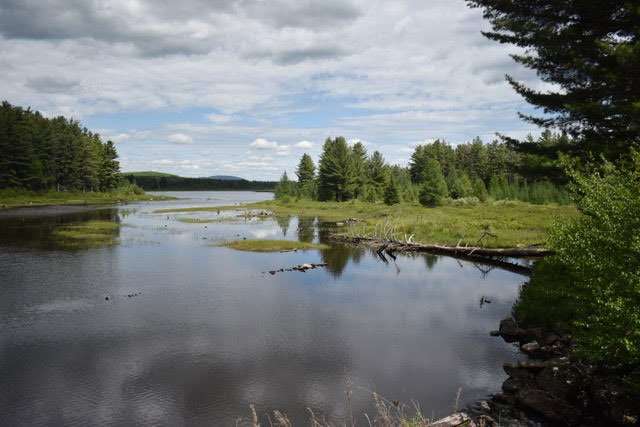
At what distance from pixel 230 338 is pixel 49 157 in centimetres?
12210

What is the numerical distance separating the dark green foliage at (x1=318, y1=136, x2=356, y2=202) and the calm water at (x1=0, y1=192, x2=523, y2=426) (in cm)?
7760

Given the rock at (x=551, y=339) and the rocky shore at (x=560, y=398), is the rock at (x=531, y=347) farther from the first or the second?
the rocky shore at (x=560, y=398)

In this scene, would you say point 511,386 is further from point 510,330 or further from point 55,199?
point 55,199

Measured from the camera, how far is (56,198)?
122 metres

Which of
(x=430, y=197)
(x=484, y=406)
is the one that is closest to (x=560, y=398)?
(x=484, y=406)

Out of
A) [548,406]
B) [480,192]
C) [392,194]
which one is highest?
[480,192]

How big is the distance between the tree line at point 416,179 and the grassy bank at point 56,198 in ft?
161

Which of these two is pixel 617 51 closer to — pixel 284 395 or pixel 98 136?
pixel 284 395

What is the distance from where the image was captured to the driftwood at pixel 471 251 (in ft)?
115

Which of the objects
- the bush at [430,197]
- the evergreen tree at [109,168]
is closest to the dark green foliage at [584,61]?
the bush at [430,197]

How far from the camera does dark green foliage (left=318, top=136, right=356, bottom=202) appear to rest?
115m

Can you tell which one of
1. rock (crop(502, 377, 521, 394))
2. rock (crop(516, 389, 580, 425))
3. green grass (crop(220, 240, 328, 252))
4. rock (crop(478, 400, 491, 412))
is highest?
green grass (crop(220, 240, 328, 252))

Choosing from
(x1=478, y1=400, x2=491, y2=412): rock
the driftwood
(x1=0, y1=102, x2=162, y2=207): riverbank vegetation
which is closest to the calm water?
(x1=478, y1=400, x2=491, y2=412): rock

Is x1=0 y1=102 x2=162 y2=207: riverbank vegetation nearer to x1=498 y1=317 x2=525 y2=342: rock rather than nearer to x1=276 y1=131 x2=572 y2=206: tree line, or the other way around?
Result: x1=276 y1=131 x2=572 y2=206: tree line
